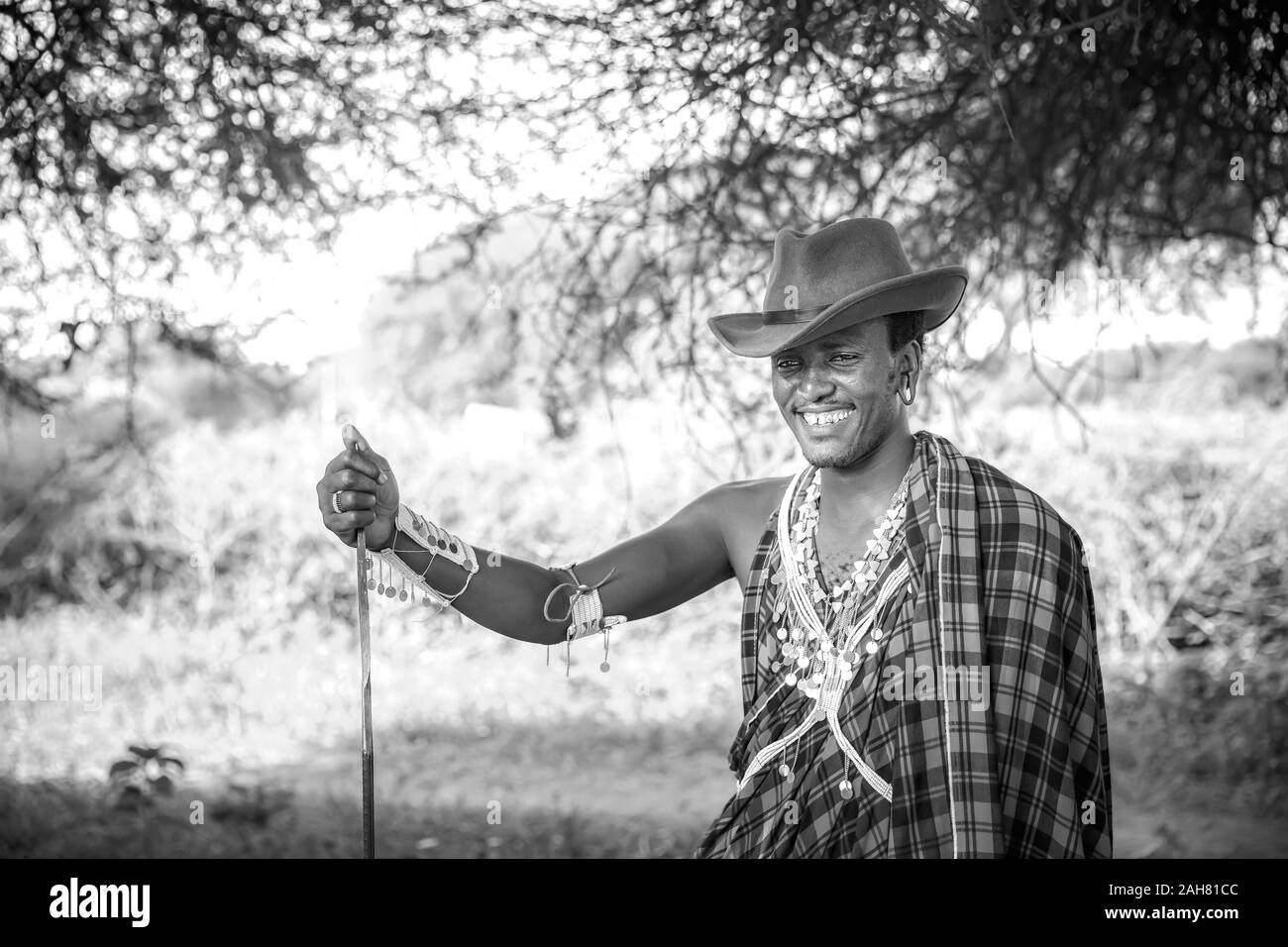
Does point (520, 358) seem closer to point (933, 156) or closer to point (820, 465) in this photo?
point (933, 156)

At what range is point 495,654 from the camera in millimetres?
9258

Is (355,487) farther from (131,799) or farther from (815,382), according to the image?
(131,799)

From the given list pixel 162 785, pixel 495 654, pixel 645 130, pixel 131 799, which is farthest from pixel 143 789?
pixel 645 130

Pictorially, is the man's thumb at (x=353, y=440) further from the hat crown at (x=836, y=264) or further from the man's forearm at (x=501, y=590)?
the hat crown at (x=836, y=264)

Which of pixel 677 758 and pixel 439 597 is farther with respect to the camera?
pixel 677 758

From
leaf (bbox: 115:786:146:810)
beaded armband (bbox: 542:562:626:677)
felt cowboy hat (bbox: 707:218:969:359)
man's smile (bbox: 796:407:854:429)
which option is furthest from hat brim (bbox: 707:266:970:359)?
leaf (bbox: 115:786:146:810)

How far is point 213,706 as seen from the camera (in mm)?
8312

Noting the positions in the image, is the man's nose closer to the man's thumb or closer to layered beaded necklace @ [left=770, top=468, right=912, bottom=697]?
layered beaded necklace @ [left=770, top=468, right=912, bottom=697]

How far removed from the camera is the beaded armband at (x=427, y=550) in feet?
9.14

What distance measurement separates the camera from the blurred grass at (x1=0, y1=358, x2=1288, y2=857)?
22.1 ft

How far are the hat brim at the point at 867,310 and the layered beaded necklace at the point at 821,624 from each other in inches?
14.9

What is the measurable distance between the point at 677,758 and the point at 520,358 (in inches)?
103

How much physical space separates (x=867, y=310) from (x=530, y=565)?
960 millimetres

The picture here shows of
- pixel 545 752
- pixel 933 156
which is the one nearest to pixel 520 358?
pixel 545 752
